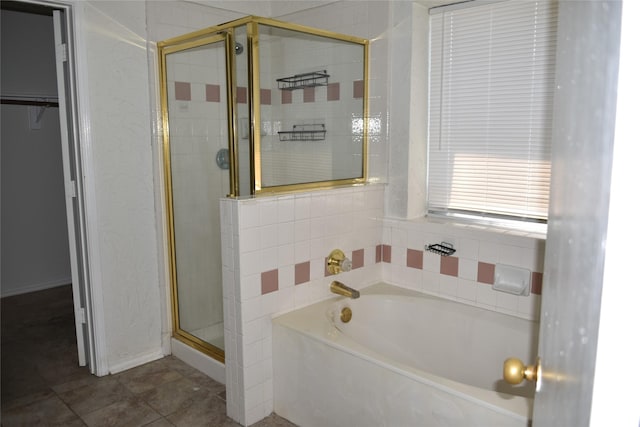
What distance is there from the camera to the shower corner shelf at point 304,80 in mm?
2332

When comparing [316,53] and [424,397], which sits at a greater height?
[316,53]

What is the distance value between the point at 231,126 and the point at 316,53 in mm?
612

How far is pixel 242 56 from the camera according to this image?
2.13m

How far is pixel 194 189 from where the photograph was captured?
9.22 feet

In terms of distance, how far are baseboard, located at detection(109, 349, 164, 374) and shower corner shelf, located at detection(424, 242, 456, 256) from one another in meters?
1.65

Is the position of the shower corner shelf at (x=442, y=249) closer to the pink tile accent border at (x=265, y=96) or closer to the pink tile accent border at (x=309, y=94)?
the pink tile accent border at (x=309, y=94)

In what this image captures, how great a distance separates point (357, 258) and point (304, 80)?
94 cm

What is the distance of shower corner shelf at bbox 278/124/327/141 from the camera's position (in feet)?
7.66

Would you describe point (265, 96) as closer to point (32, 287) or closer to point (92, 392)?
point (92, 392)

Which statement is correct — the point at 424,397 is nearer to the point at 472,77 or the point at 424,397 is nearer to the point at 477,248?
the point at 477,248

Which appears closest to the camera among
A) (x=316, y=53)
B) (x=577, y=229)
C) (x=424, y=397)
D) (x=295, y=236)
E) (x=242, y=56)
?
(x=577, y=229)

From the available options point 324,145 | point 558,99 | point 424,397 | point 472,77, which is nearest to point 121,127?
point 324,145

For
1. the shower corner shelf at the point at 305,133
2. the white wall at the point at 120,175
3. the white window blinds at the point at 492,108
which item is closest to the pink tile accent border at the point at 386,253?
the white window blinds at the point at 492,108

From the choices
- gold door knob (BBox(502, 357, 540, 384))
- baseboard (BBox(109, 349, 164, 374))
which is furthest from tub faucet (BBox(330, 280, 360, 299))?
gold door knob (BBox(502, 357, 540, 384))
